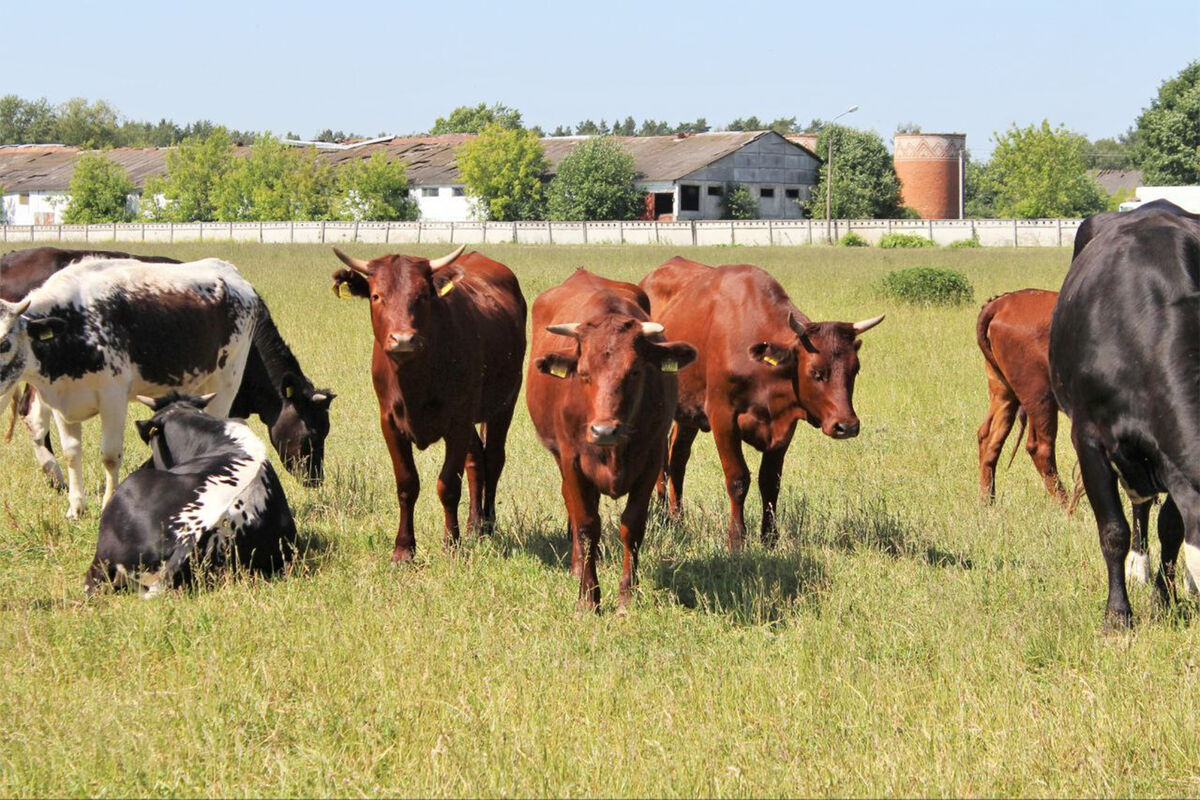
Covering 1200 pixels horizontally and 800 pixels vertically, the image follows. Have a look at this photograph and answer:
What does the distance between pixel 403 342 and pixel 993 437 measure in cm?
519

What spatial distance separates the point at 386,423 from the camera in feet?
26.1

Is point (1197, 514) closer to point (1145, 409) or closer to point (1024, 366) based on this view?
point (1145, 409)

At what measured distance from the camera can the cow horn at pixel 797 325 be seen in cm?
835

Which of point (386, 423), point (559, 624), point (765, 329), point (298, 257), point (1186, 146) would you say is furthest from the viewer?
point (1186, 146)

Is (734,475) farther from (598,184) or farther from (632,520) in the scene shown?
(598,184)

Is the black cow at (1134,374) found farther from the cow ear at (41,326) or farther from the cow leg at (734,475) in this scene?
the cow ear at (41,326)

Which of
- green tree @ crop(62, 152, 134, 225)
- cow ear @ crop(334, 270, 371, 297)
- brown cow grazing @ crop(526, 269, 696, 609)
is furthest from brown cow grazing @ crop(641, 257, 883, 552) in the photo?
green tree @ crop(62, 152, 134, 225)

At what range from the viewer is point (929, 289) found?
910 inches

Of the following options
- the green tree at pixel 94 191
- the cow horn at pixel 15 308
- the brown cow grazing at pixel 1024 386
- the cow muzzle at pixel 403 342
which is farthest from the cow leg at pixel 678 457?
the green tree at pixel 94 191

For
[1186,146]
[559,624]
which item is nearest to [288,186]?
[1186,146]

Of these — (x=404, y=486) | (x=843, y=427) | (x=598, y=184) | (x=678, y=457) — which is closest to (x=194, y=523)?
(x=404, y=486)

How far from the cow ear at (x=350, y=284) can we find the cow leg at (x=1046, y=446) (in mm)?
5282

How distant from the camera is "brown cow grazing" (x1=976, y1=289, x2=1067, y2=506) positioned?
9977 millimetres

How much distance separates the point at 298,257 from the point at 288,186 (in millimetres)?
37826
